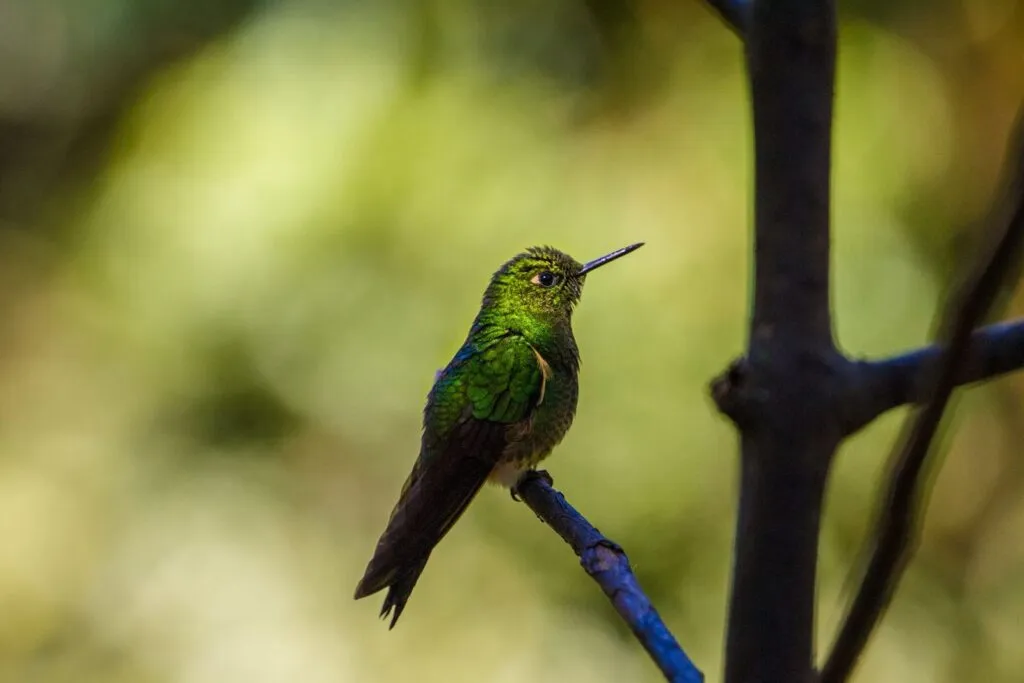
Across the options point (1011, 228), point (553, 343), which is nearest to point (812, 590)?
point (1011, 228)

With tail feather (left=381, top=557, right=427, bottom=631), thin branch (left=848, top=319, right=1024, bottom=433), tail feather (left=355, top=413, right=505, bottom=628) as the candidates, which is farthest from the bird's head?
thin branch (left=848, top=319, right=1024, bottom=433)

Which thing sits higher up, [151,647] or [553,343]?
[553,343]

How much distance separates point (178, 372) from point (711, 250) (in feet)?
5.57

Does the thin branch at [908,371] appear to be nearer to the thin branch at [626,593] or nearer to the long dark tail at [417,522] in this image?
the thin branch at [626,593]

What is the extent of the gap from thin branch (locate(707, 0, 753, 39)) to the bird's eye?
52.6 inches

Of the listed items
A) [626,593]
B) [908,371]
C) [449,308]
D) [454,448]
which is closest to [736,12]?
[908,371]

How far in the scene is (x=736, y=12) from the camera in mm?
797

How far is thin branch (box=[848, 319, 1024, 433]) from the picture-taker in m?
0.68

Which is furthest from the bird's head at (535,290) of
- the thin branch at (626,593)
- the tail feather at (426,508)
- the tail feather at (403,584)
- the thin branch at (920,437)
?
the thin branch at (920,437)

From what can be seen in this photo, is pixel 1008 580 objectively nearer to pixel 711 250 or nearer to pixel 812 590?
pixel 711 250

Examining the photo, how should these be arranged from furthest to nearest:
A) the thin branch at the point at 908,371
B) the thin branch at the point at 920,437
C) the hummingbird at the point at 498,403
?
the hummingbird at the point at 498,403
the thin branch at the point at 908,371
the thin branch at the point at 920,437

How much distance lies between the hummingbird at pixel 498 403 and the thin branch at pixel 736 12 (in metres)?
0.92

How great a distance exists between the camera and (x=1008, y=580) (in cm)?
343

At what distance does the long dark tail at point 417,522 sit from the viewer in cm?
162
